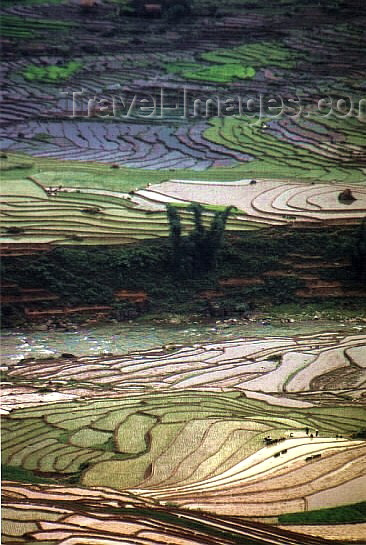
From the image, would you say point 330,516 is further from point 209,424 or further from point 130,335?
point 130,335

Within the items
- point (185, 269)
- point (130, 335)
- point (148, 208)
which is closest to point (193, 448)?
point (130, 335)

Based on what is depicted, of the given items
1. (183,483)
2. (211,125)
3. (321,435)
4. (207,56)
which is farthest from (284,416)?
(207,56)

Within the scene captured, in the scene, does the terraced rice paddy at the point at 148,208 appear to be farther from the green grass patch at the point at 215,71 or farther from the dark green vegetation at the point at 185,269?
the green grass patch at the point at 215,71

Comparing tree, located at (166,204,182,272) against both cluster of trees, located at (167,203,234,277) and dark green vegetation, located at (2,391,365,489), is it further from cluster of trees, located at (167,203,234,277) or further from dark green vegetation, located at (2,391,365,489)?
dark green vegetation, located at (2,391,365,489)

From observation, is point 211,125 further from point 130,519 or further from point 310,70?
point 130,519

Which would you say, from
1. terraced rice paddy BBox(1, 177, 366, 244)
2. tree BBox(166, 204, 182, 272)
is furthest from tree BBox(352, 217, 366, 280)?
tree BBox(166, 204, 182, 272)

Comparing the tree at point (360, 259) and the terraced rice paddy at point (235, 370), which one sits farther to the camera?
the tree at point (360, 259)

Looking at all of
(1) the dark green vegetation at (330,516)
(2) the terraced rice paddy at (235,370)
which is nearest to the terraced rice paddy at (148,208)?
(2) the terraced rice paddy at (235,370)
